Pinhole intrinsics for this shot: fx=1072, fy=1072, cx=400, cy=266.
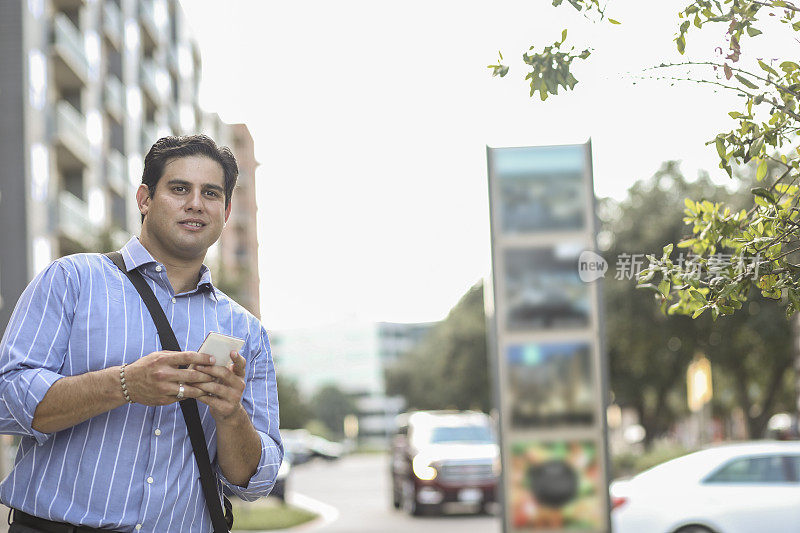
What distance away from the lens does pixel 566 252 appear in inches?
367

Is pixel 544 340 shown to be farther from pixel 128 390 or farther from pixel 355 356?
pixel 355 356

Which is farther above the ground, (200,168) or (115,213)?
(115,213)

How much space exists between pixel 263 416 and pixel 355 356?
186m

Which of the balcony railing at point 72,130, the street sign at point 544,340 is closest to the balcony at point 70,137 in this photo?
the balcony railing at point 72,130

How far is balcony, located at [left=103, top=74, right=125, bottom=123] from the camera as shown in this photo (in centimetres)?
3756

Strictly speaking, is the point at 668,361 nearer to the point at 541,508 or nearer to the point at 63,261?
the point at 541,508

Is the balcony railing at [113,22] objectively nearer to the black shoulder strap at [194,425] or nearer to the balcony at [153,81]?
the balcony at [153,81]

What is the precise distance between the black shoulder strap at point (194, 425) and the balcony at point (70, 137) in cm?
2953

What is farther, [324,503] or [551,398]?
[324,503]

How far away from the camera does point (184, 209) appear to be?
2.84m

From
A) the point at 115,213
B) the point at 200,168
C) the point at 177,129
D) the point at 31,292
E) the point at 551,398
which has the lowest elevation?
the point at 551,398

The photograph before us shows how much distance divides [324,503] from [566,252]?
17334 millimetres

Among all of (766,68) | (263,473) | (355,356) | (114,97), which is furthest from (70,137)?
(355,356)

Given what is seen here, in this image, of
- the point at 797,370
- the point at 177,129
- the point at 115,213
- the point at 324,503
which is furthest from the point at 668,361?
the point at 177,129
